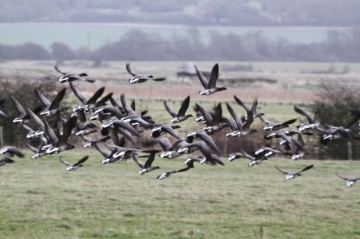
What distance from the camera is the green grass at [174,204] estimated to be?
2177 cm

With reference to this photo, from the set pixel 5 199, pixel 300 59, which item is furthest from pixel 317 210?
pixel 300 59

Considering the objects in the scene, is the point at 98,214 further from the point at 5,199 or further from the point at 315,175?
the point at 315,175

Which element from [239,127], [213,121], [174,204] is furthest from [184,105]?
[174,204]

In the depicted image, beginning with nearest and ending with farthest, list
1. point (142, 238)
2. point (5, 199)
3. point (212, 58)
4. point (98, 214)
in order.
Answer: point (142, 238) < point (98, 214) < point (5, 199) < point (212, 58)

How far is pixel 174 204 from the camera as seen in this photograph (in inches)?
968

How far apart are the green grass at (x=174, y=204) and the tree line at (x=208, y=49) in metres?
128

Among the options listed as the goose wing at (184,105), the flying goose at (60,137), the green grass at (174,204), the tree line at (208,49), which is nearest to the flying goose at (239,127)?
the goose wing at (184,105)

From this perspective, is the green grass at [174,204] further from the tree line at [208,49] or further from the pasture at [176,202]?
the tree line at [208,49]

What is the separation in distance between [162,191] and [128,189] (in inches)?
37.0

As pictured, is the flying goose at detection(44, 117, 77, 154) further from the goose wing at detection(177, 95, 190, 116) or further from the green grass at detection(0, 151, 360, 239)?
the goose wing at detection(177, 95, 190, 116)

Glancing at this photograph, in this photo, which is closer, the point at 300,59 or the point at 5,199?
the point at 5,199

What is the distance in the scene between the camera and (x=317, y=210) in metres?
24.2

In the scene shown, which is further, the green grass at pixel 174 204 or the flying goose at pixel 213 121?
the flying goose at pixel 213 121

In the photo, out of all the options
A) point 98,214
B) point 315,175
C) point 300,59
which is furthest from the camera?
point 300,59
